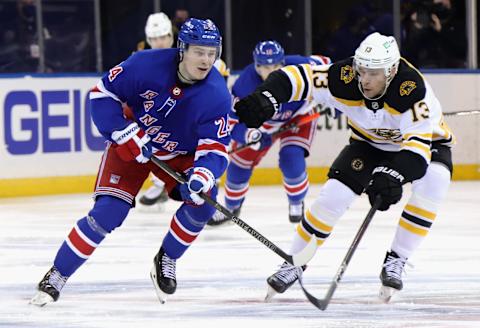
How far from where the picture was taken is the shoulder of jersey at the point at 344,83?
4.21 meters

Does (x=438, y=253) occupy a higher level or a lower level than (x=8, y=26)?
lower

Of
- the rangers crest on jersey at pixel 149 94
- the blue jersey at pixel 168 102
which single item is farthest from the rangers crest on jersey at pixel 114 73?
the rangers crest on jersey at pixel 149 94

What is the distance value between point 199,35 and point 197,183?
1.60 ft

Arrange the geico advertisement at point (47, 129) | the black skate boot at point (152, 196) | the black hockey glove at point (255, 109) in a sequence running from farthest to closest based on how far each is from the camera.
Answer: the geico advertisement at point (47, 129) < the black skate boot at point (152, 196) < the black hockey glove at point (255, 109)

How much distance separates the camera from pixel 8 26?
838 cm

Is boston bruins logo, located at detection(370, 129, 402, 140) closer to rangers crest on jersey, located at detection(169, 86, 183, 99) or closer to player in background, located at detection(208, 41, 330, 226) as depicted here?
rangers crest on jersey, located at detection(169, 86, 183, 99)

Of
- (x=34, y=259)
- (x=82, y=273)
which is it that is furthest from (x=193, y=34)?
(x=34, y=259)

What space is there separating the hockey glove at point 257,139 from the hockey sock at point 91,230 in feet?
8.64

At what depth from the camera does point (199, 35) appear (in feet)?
13.7

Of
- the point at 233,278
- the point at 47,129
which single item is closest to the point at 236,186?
the point at 47,129

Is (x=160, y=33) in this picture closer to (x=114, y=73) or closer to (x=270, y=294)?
(x=114, y=73)

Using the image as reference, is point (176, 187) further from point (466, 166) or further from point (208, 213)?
point (466, 166)

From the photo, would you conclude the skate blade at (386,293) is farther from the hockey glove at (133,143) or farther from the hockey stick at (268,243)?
the hockey glove at (133,143)

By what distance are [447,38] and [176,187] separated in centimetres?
540
